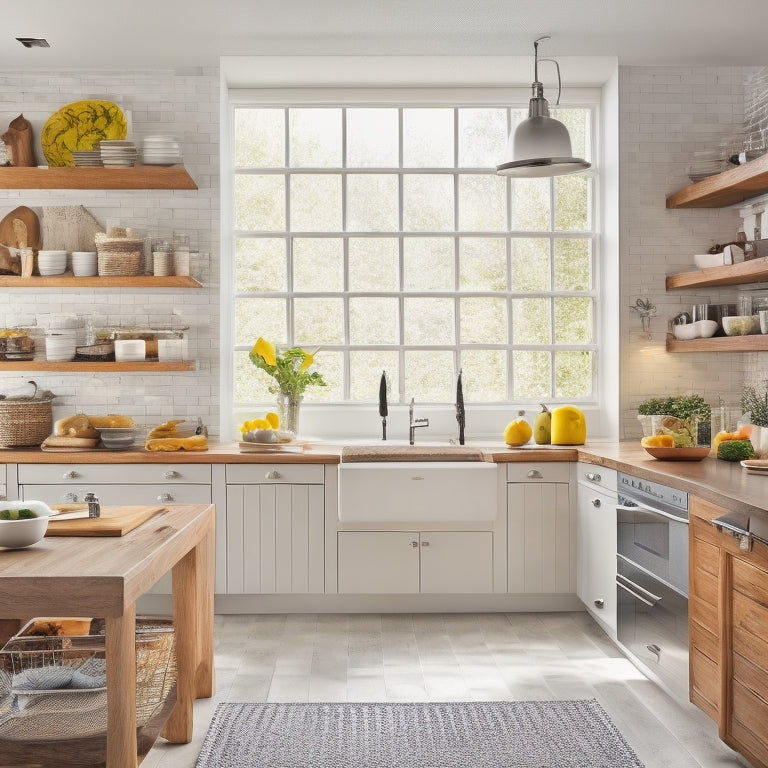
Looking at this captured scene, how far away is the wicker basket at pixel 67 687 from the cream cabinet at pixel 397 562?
158 centimetres

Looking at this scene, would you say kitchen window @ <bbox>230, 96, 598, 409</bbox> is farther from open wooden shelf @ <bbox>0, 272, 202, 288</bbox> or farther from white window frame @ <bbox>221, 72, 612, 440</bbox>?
open wooden shelf @ <bbox>0, 272, 202, 288</bbox>

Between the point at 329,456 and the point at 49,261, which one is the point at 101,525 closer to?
the point at 329,456

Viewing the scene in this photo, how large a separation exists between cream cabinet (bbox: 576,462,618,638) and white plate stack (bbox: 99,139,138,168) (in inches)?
122

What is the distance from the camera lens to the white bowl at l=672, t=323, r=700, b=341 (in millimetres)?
4911

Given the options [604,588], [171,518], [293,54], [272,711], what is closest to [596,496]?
[604,588]

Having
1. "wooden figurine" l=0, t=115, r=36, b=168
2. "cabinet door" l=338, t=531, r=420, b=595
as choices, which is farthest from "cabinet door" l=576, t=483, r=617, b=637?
"wooden figurine" l=0, t=115, r=36, b=168

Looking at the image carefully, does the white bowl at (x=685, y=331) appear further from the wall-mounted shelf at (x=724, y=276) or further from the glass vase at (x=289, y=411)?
the glass vase at (x=289, y=411)

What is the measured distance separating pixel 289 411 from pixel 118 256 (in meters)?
1.35

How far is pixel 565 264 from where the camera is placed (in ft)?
18.0

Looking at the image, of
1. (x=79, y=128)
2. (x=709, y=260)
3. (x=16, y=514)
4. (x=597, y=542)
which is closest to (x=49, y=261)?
(x=79, y=128)

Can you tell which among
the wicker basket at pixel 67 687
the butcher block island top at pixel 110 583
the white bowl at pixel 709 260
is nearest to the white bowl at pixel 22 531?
the butcher block island top at pixel 110 583

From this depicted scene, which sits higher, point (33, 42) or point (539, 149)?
point (33, 42)

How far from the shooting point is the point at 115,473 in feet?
15.1

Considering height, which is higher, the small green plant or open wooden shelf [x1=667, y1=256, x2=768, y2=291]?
open wooden shelf [x1=667, y1=256, x2=768, y2=291]
